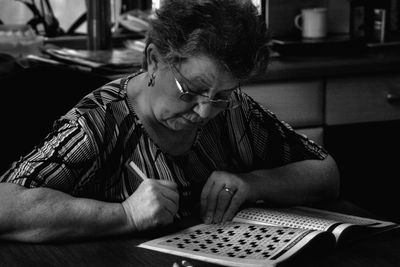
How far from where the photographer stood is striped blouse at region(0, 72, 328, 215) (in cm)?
167

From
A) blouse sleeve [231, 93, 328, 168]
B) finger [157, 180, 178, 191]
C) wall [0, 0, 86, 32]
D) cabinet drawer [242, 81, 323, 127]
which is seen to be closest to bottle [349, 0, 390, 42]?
cabinet drawer [242, 81, 323, 127]

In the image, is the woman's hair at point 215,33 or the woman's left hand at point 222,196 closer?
the woman's hair at point 215,33

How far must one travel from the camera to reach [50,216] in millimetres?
1587

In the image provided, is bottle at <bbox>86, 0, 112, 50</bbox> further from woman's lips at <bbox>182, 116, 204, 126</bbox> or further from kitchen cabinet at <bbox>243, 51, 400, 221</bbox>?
woman's lips at <bbox>182, 116, 204, 126</bbox>

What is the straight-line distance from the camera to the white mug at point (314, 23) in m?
3.07

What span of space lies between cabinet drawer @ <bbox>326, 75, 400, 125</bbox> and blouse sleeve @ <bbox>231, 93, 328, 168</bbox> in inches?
33.2

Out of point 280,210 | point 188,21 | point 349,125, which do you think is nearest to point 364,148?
point 349,125

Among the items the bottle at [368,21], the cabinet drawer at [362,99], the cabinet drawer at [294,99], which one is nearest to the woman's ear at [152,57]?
the cabinet drawer at [294,99]

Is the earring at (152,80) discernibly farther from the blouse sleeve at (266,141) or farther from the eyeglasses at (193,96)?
the blouse sleeve at (266,141)

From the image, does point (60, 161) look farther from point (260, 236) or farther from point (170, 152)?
point (260, 236)

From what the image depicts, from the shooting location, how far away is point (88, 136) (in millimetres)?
1720

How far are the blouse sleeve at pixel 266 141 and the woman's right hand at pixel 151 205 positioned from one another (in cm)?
38

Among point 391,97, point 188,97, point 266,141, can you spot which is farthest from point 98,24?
point 188,97

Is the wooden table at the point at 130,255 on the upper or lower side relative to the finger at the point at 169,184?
lower
